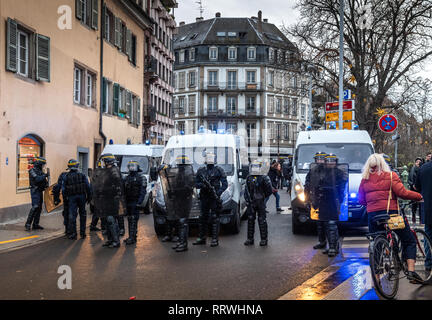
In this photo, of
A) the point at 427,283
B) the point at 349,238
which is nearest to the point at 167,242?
the point at 349,238

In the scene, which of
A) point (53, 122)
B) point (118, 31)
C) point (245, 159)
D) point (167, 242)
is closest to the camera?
point (167, 242)

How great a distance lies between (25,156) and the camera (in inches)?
640

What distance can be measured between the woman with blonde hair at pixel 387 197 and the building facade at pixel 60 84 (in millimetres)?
10929

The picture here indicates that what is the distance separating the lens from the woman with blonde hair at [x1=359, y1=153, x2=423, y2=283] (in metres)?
6.70

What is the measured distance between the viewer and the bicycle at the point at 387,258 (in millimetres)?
6098

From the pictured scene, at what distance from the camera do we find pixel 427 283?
681 centimetres

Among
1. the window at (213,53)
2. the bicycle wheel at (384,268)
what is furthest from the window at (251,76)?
the bicycle wheel at (384,268)

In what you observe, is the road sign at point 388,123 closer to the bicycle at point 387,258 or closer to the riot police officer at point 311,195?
the riot police officer at point 311,195

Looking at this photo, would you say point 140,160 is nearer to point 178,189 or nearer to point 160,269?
point 178,189

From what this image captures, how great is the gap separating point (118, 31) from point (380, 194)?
67.4ft

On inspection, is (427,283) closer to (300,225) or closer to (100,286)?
(100,286)

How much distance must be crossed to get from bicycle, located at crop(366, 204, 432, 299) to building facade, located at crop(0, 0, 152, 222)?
11153 mm

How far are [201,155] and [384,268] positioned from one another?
7347 millimetres
